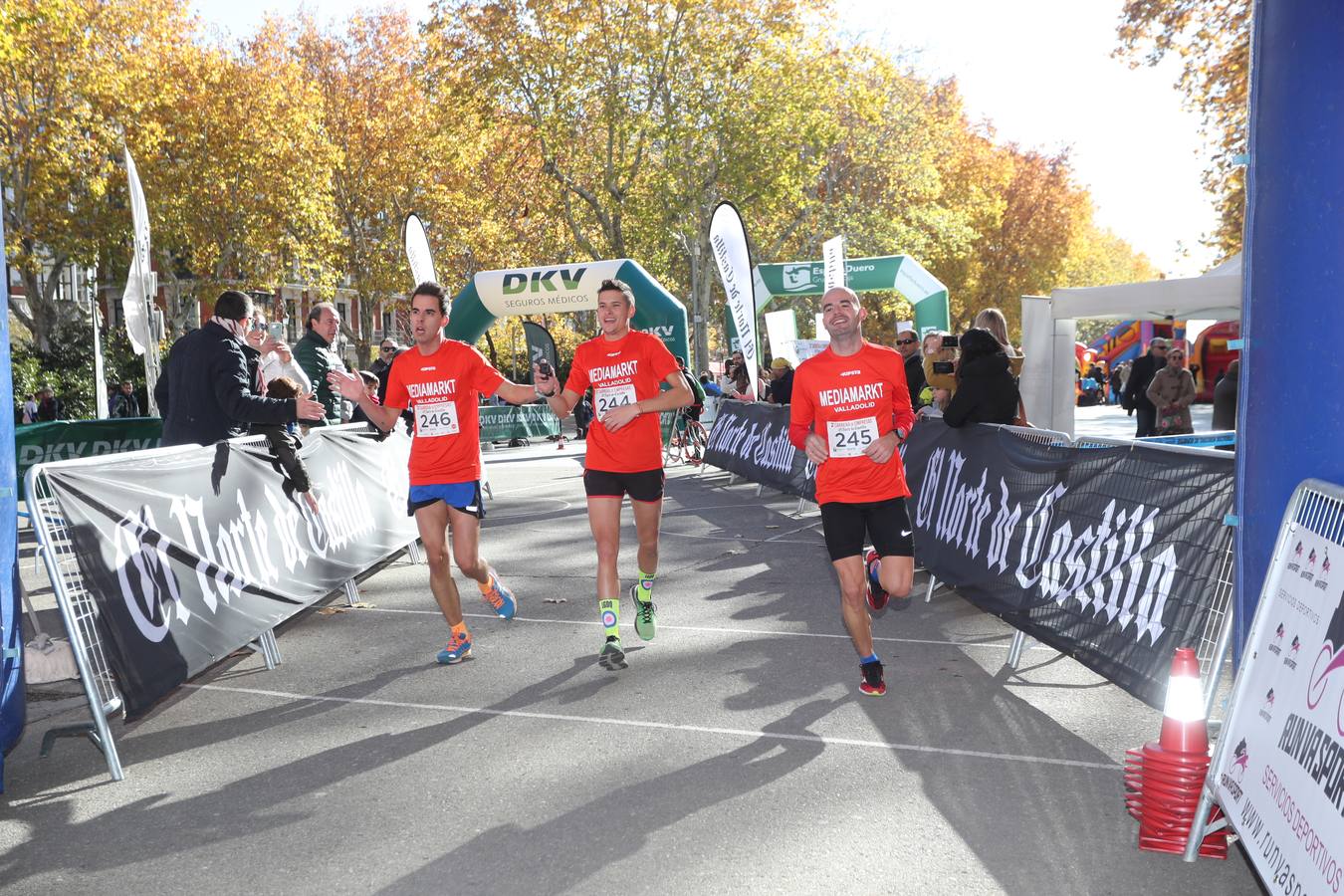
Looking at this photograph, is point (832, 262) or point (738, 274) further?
point (832, 262)

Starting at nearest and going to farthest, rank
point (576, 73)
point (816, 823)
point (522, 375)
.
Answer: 1. point (816, 823)
2. point (576, 73)
3. point (522, 375)

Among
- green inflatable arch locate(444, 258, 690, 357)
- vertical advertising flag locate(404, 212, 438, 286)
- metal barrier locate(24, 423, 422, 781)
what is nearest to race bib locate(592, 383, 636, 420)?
metal barrier locate(24, 423, 422, 781)

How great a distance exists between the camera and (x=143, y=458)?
5.74 metres

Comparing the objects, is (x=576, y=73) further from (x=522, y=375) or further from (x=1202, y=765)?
(x=1202, y=765)

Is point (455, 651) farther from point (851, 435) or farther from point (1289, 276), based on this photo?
point (1289, 276)

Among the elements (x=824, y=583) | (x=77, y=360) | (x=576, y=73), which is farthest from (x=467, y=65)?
(x=824, y=583)

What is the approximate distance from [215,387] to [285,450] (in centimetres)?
59

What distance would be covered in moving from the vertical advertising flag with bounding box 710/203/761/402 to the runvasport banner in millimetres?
10371

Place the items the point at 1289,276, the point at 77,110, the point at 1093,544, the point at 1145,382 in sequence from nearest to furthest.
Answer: the point at 1289,276, the point at 1093,544, the point at 1145,382, the point at 77,110

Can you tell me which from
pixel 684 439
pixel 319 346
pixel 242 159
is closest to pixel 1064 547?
pixel 319 346

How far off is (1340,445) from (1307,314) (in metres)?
0.45

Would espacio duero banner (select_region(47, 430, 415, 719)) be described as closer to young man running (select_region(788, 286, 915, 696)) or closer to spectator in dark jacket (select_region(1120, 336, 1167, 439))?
young man running (select_region(788, 286, 915, 696))

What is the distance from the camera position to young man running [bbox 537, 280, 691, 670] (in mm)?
6594

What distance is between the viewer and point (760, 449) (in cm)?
1616
